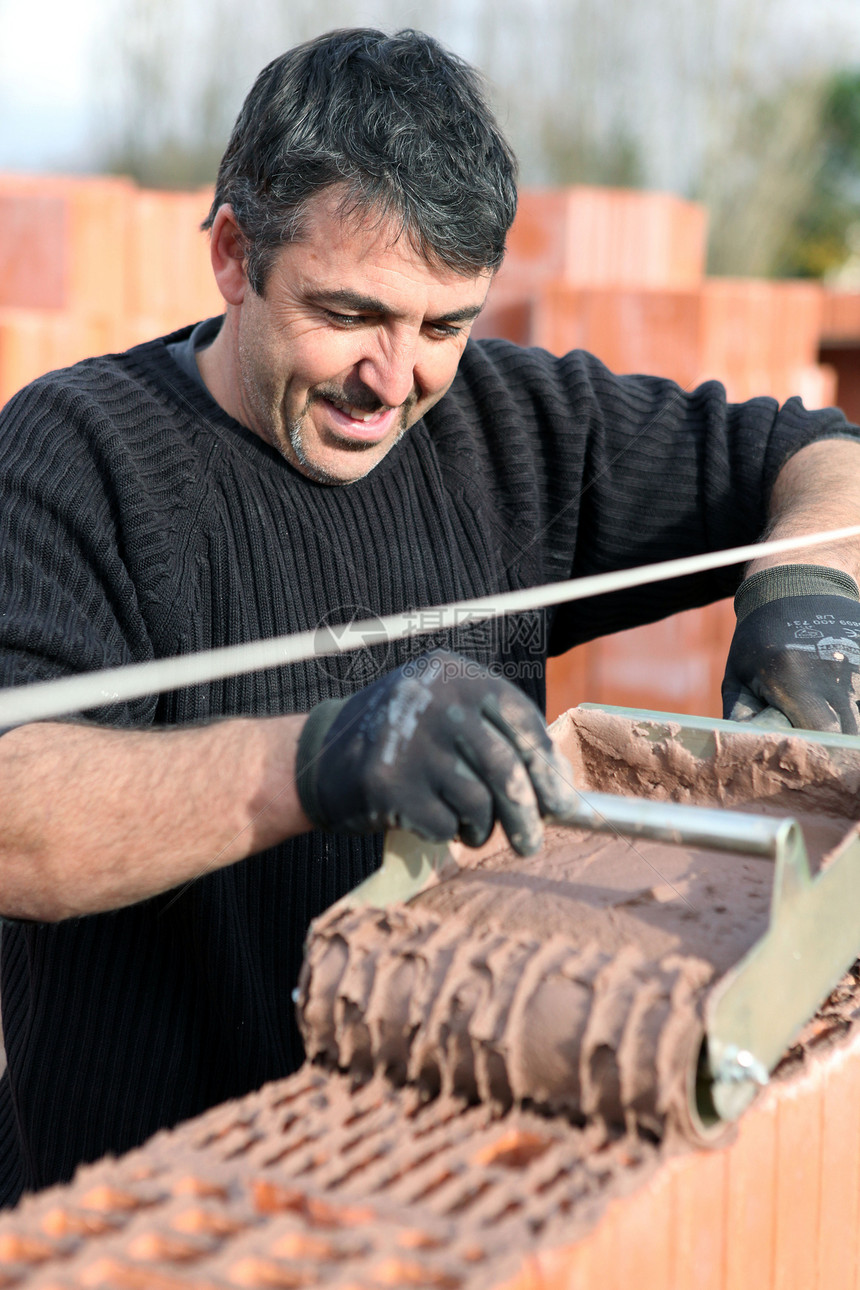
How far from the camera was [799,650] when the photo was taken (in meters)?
1.68

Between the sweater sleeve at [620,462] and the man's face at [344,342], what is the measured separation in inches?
14.2

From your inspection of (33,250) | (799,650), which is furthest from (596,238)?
(799,650)

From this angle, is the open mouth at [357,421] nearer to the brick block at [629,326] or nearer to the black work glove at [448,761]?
the black work glove at [448,761]

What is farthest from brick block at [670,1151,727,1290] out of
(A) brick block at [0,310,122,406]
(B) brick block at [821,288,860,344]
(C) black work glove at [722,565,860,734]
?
(B) brick block at [821,288,860,344]

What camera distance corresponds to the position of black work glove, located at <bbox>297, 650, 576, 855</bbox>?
44.1 inches

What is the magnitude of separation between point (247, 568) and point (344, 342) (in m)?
0.39

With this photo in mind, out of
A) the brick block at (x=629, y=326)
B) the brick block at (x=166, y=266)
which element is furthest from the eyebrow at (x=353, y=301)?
the brick block at (x=166, y=266)

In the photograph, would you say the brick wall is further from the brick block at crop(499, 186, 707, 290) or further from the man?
the man

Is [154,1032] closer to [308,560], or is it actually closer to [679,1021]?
[308,560]

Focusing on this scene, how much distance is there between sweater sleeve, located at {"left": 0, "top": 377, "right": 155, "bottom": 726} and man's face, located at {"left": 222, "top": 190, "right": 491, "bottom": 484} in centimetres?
27

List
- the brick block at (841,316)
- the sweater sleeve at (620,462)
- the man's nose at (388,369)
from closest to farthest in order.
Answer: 1. the man's nose at (388,369)
2. the sweater sleeve at (620,462)
3. the brick block at (841,316)

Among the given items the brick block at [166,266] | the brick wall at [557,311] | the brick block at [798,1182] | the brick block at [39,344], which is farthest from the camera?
the brick block at [166,266]

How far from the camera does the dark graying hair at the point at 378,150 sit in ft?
5.22

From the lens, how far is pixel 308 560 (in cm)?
188
